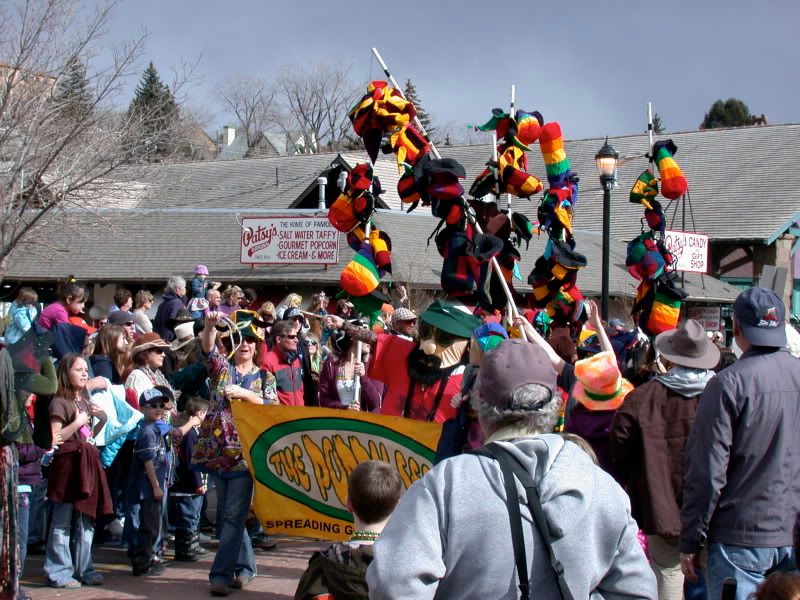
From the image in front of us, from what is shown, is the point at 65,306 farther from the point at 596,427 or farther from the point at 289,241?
the point at 289,241

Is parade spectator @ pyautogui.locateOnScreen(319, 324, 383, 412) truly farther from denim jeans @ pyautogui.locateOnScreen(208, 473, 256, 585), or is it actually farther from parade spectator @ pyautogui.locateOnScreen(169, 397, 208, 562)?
denim jeans @ pyautogui.locateOnScreen(208, 473, 256, 585)

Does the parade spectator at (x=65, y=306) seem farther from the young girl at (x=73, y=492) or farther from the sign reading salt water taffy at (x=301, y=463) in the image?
the sign reading salt water taffy at (x=301, y=463)

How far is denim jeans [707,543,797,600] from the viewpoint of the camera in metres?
4.29

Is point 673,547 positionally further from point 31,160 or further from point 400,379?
point 31,160

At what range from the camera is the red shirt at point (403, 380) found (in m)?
6.14

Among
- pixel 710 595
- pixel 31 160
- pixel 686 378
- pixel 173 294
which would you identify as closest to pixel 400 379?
pixel 686 378

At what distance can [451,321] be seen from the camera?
5.90 metres

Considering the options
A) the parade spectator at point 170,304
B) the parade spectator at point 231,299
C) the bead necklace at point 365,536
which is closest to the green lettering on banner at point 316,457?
the bead necklace at point 365,536

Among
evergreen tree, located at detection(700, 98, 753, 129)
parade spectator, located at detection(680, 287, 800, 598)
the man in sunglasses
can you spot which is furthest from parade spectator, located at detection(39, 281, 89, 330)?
evergreen tree, located at detection(700, 98, 753, 129)

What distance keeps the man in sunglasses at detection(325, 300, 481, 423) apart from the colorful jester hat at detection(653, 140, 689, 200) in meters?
2.55

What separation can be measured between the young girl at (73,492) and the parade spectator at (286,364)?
1.62 m

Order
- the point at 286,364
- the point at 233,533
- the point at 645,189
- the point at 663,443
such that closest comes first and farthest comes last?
the point at 663,443
the point at 233,533
the point at 645,189
the point at 286,364

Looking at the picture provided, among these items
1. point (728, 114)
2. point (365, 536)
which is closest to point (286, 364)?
point (365, 536)

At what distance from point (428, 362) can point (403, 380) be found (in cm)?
27
